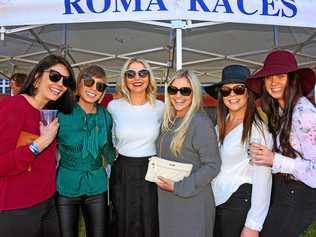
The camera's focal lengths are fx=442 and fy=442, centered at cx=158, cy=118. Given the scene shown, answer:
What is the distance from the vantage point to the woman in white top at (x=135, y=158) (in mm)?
3443

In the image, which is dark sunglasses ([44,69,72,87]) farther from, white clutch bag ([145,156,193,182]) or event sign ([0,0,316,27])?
event sign ([0,0,316,27])

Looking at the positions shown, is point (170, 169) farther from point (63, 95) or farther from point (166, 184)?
point (63, 95)

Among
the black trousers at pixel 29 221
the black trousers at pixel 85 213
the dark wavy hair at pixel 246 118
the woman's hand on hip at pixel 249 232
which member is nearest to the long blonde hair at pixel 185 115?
the dark wavy hair at pixel 246 118

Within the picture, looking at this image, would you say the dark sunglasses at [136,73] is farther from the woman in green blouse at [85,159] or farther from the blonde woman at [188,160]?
the blonde woman at [188,160]

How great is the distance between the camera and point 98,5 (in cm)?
408

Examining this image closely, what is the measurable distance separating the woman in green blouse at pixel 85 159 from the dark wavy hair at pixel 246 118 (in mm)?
908

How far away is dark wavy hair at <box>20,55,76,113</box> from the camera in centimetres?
288

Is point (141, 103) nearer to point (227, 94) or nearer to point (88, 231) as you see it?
point (227, 94)

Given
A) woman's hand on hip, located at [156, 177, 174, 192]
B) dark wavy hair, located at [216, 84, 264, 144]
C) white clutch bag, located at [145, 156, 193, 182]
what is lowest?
woman's hand on hip, located at [156, 177, 174, 192]

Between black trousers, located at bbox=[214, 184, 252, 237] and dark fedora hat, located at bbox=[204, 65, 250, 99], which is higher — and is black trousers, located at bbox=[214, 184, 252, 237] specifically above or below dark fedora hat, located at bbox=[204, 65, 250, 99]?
below

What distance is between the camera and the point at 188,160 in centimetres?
310

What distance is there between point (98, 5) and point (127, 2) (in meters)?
0.27

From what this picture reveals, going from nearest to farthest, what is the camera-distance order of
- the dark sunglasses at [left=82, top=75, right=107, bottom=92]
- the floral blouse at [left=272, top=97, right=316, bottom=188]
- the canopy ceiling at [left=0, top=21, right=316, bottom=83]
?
the floral blouse at [left=272, top=97, right=316, bottom=188], the dark sunglasses at [left=82, top=75, right=107, bottom=92], the canopy ceiling at [left=0, top=21, right=316, bottom=83]

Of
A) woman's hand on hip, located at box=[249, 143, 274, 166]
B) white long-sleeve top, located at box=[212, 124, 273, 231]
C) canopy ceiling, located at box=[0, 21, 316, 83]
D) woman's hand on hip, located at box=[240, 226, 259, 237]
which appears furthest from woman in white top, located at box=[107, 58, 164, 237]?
canopy ceiling, located at box=[0, 21, 316, 83]
